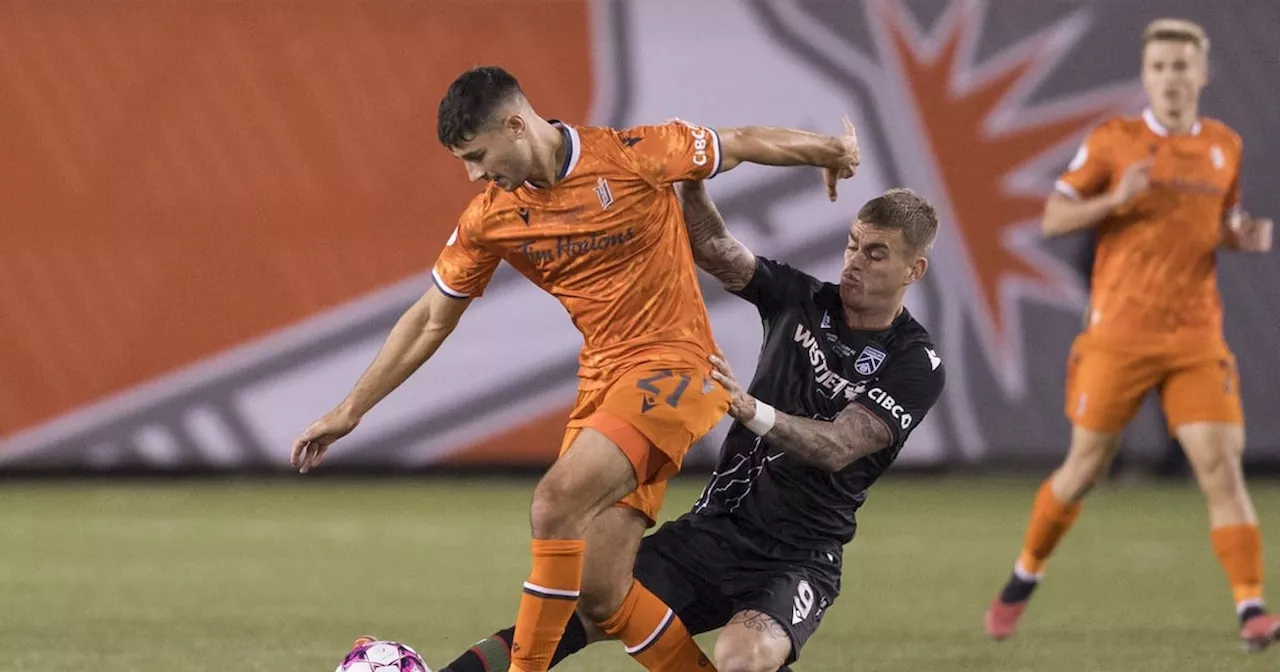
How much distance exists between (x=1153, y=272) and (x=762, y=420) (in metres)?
2.78

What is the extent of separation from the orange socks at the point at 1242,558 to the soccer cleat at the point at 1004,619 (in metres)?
0.76

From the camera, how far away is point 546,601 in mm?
4621

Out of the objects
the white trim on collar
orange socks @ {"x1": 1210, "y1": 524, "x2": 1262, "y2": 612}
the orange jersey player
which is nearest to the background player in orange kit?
the orange jersey player

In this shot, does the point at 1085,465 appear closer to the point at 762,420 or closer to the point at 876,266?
the point at 876,266

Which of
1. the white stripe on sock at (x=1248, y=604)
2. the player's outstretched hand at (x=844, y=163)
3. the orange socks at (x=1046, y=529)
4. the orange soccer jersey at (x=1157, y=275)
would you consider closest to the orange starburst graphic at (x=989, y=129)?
the orange soccer jersey at (x=1157, y=275)

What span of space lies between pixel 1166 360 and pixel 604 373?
2.85 m

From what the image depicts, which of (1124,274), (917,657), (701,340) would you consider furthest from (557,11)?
(701,340)

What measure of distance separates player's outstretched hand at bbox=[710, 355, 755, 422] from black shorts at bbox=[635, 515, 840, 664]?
1.73ft

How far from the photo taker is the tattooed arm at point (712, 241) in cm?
517

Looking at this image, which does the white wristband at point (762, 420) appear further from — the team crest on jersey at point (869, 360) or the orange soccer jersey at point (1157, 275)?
the orange soccer jersey at point (1157, 275)

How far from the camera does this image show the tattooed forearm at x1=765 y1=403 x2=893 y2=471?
15.7 ft

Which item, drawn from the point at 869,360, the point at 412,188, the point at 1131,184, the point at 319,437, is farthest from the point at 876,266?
the point at 412,188

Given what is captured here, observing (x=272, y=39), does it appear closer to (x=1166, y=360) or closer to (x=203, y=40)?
(x=203, y=40)

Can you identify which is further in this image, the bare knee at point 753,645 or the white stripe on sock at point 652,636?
the white stripe on sock at point 652,636
